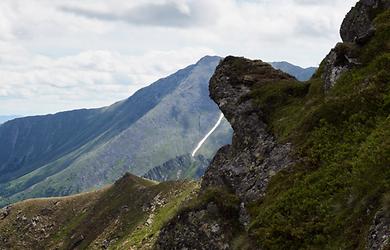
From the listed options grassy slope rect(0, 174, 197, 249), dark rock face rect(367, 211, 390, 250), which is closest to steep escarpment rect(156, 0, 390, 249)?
dark rock face rect(367, 211, 390, 250)

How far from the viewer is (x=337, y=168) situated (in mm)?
23078

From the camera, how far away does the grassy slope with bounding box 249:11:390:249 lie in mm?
19516

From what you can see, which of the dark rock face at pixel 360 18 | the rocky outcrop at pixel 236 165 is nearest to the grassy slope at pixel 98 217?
the rocky outcrop at pixel 236 165

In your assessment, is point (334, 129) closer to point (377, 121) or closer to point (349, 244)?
point (377, 121)

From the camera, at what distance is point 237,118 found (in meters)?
37.9

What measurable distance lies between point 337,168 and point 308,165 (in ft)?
7.51

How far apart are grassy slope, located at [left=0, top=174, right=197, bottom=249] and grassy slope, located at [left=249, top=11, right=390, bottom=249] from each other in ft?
167

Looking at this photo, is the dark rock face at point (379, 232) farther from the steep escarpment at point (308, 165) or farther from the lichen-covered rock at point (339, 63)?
the lichen-covered rock at point (339, 63)

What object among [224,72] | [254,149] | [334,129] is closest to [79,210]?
[224,72]

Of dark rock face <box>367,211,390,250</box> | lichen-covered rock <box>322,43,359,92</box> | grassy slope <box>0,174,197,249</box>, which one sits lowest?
grassy slope <box>0,174,197,249</box>

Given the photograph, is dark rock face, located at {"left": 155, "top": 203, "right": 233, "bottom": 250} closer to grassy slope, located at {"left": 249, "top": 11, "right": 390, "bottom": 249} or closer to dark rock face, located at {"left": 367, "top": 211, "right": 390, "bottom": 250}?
grassy slope, located at {"left": 249, "top": 11, "right": 390, "bottom": 249}

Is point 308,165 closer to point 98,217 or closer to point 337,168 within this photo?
point 337,168

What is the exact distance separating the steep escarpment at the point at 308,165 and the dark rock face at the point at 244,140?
0.36 feet

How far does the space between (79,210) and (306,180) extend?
358 feet
